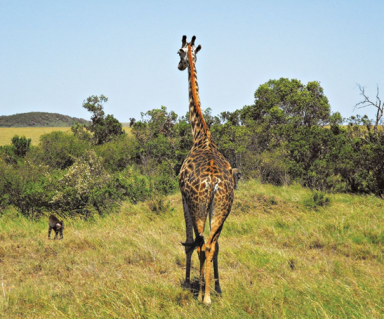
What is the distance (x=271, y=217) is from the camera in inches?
418

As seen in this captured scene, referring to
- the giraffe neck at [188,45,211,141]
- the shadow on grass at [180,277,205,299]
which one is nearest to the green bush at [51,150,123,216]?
the giraffe neck at [188,45,211,141]

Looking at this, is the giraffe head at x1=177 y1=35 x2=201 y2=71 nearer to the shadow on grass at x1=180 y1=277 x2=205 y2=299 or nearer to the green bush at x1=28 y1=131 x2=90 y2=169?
the shadow on grass at x1=180 y1=277 x2=205 y2=299

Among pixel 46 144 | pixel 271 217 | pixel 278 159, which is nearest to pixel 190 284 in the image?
pixel 271 217

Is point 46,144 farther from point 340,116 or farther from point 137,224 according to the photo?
point 340,116

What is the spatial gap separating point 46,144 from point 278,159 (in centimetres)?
1657

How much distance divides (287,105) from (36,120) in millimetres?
136440

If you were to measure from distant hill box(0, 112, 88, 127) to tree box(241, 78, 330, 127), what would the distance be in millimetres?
115148

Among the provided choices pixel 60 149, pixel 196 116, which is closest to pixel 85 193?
pixel 196 116

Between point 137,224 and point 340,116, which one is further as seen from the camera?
point 340,116

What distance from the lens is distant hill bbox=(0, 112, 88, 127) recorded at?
14400 centimetres

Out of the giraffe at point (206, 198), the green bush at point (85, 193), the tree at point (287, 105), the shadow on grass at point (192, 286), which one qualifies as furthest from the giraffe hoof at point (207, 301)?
the tree at point (287, 105)

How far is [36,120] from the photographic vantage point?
150250 mm

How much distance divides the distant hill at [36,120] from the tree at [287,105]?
115148 mm

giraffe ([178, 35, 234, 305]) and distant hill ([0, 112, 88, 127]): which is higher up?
distant hill ([0, 112, 88, 127])
